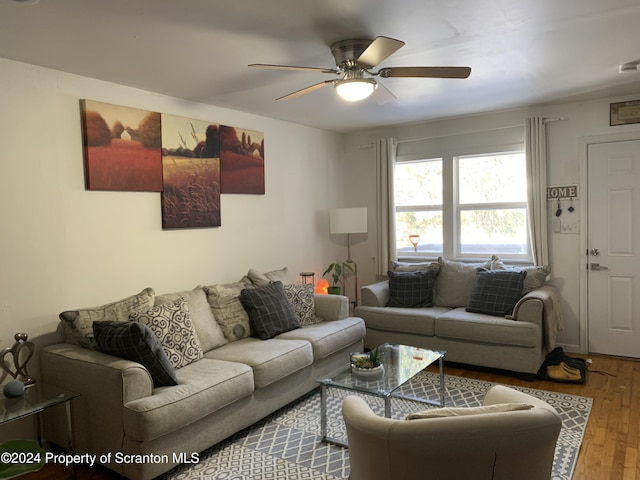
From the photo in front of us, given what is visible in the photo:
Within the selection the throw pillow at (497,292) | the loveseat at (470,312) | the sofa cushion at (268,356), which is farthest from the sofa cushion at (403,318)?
the sofa cushion at (268,356)

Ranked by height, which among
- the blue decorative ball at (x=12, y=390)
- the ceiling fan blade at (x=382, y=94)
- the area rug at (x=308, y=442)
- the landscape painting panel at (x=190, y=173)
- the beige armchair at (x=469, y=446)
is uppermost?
the ceiling fan blade at (x=382, y=94)

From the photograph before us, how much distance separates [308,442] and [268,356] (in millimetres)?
623

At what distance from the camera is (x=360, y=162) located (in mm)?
5848

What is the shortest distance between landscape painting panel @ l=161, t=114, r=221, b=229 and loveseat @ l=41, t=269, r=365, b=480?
2.12 feet

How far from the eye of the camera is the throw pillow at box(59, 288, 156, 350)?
9.46ft

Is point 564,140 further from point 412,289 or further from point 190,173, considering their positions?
point 190,173

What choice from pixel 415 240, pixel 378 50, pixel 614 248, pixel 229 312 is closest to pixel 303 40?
pixel 378 50

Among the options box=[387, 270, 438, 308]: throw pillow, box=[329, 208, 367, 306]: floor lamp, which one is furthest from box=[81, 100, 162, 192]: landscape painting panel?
box=[387, 270, 438, 308]: throw pillow

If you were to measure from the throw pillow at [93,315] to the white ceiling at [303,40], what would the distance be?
1.59 metres

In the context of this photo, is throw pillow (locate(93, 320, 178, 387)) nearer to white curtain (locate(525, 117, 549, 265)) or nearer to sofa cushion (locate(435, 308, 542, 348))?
sofa cushion (locate(435, 308, 542, 348))

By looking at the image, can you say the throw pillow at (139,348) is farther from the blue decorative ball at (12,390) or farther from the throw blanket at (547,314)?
the throw blanket at (547,314)

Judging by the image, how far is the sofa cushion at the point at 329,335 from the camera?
362 cm

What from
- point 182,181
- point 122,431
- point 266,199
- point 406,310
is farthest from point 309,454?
point 266,199

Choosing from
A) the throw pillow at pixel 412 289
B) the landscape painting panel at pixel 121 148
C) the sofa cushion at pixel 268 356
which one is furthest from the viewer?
the throw pillow at pixel 412 289
